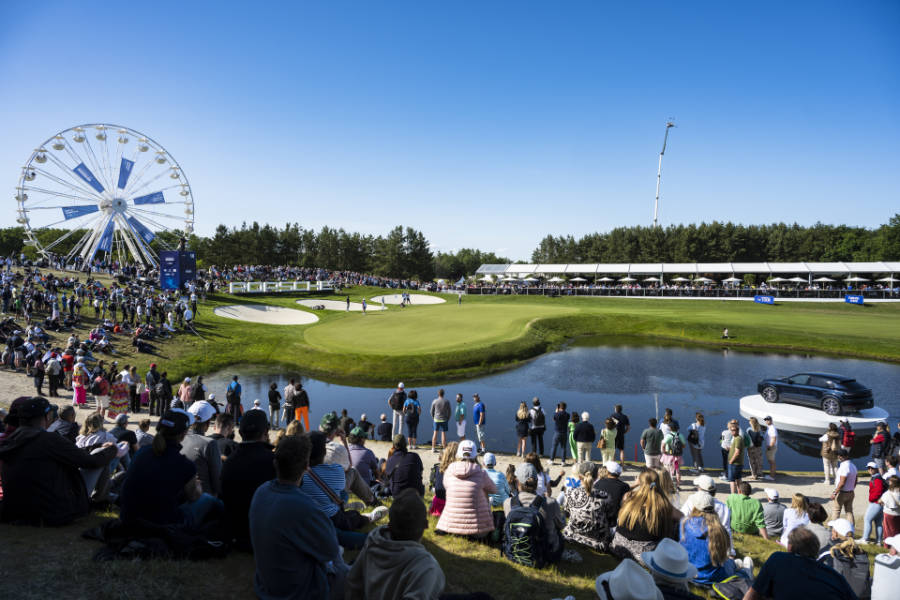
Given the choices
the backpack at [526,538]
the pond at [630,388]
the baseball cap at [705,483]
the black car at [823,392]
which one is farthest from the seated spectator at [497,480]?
the black car at [823,392]

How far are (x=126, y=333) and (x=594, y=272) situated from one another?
7536 cm

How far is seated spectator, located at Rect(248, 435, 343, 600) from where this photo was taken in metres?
3.65

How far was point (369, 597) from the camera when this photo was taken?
11.0 ft

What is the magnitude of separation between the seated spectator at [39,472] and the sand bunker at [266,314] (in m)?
34.8

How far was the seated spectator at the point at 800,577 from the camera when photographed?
407 cm

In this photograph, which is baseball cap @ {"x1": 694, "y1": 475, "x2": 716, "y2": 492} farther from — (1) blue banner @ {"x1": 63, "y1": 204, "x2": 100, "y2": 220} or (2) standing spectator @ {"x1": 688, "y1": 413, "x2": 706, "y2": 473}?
(1) blue banner @ {"x1": 63, "y1": 204, "x2": 100, "y2": 220}

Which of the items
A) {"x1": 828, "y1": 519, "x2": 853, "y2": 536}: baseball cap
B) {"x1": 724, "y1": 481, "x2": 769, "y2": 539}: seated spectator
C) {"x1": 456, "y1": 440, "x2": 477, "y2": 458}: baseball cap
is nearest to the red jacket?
{"x1": 724, "y1": 481, "x2": 769, "y2": 539}: seated spectator

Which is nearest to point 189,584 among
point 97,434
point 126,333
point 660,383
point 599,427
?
point 97,434

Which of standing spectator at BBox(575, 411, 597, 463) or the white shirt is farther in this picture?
standing spectator at BBox(575, 411, 597, 463)

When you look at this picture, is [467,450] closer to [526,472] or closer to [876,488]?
[526,472]

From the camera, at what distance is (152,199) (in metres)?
42.0

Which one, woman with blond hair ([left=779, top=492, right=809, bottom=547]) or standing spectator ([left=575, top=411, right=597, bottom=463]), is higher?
woman with blond hair ([left=779, top=492, right=809, bottom=547])

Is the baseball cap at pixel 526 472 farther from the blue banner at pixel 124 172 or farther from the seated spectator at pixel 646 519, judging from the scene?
the blue banner at pixel 124 172

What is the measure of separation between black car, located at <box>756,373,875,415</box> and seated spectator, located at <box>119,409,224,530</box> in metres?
23.3
